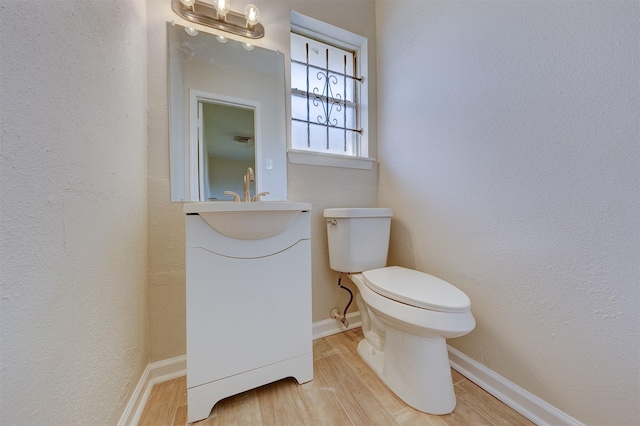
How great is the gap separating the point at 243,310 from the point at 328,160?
0.93 m

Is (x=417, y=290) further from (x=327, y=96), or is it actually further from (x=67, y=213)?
(x=327, y=96)

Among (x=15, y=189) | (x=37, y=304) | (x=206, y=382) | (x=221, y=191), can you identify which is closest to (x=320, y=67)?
(x=221, y=191)

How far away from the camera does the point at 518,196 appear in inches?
34.8

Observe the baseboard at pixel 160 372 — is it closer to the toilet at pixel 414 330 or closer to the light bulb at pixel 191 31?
the toilet at pixel 414 330

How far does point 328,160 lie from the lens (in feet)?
4.59

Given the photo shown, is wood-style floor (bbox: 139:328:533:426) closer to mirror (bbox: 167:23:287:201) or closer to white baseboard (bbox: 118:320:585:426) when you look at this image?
white baseboard (bbox: 118:320:585:426)

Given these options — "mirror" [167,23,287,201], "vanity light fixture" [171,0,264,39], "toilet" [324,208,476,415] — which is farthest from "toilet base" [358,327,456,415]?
"vanity light fixture" [171,0,264,39]

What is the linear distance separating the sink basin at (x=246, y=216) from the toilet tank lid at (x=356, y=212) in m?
0.37

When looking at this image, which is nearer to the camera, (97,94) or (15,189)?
(15,189)

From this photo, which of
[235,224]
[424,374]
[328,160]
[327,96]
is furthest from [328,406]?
[327,96]

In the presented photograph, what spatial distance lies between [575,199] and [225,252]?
120 cm

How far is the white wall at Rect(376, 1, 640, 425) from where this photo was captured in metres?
0.67

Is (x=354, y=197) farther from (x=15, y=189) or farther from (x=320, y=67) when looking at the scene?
(x=15, y=189)

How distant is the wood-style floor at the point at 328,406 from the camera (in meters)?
0.84
